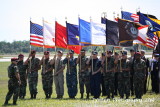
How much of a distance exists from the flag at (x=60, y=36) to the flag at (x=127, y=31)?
3028mm

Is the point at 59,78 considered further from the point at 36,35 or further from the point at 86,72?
the point at 36,35

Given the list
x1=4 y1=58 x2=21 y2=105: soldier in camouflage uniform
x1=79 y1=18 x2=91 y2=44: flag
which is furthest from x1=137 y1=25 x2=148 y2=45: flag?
x1=4 y1=58 x2=21 y2=105: soldier in camouflage uniform

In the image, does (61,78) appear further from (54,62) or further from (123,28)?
(123,28)

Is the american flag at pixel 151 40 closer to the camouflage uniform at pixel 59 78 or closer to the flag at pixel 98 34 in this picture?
the flag at pixel 98 34

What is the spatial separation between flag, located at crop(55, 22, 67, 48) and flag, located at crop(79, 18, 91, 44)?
1.15 meters

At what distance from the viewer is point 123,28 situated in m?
14.3

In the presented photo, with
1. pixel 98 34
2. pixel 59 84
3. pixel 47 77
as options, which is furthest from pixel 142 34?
pixel 47 77

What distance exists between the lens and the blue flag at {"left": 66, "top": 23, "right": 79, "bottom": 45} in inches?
623

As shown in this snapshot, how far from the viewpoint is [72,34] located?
52.3 ft

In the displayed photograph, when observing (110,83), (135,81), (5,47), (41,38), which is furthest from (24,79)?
(5,47)

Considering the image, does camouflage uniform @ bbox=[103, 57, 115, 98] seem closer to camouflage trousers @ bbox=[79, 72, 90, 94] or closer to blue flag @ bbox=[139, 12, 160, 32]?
camouflage trousers @ bbox=[79, 72, 90, 94]

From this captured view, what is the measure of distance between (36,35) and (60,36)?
1.39m

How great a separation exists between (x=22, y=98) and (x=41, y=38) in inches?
131

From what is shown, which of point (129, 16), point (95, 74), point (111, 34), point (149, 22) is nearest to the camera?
point (95, 74)
